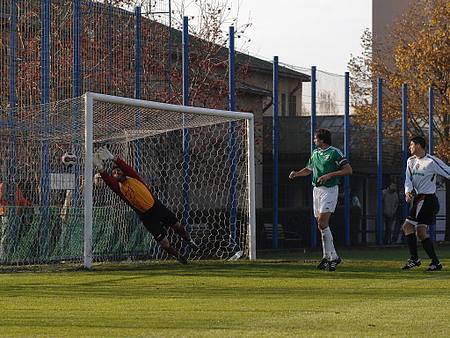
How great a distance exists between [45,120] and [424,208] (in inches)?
242

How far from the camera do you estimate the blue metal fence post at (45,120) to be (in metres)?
19.3

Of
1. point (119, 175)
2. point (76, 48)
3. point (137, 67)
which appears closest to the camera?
point (119, 175)

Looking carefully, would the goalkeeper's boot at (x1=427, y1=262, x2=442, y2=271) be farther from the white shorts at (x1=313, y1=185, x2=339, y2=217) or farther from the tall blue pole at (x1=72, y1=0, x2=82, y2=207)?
the tall blue pole at (x1=72, y1=0, x2=82, y2=207)

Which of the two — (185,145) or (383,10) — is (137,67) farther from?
(383,10)

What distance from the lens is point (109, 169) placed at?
1995cm

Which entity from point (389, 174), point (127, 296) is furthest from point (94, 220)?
point (389, 174)

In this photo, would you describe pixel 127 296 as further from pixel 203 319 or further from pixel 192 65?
pixel 192 65

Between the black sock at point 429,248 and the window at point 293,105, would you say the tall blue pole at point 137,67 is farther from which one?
the window at point 293,105

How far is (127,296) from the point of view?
1366 centimetres

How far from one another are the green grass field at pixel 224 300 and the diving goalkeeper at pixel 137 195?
61cm

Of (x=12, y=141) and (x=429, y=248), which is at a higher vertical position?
(x=12, y=141)

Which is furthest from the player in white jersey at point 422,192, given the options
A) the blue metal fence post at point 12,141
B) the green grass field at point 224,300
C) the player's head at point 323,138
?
the blue metal fence post at point 12,141

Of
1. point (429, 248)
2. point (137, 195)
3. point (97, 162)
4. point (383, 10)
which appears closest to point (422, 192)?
point (429, 248)

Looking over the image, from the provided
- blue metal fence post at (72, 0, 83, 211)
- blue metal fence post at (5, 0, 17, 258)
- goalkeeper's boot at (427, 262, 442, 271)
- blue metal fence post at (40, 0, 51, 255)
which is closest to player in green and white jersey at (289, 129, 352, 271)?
goalkeeper's boot at (427, 262, 442, 271)
